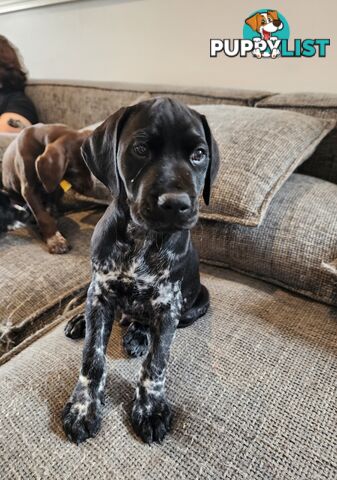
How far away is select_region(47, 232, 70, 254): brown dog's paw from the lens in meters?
1.96

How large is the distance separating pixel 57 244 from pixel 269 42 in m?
1.71

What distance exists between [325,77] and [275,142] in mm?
929

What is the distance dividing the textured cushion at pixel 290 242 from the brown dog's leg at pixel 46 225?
2.22 feet

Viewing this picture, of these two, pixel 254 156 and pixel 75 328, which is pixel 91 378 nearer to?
pixel 75 328

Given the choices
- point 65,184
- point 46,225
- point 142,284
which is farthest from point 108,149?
point 46,225

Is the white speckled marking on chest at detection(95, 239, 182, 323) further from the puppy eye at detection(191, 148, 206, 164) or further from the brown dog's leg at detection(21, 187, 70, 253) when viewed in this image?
the brown dog's leg at detection(21, 187, 70, 253)

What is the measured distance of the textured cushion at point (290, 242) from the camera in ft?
4.90

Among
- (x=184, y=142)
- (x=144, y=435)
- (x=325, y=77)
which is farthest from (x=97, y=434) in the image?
(x=325, y=77)

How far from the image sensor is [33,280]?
1713 millimetres

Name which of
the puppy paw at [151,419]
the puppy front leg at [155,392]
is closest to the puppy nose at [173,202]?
the puppy front leg at [155,392]

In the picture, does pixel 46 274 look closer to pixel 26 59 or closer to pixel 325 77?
pixel 325 77

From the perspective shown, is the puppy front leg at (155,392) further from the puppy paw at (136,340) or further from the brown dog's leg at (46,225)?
the brown dog's leg at (46,225)

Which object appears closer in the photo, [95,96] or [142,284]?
[142,284]

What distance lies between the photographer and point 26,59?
4113mm
